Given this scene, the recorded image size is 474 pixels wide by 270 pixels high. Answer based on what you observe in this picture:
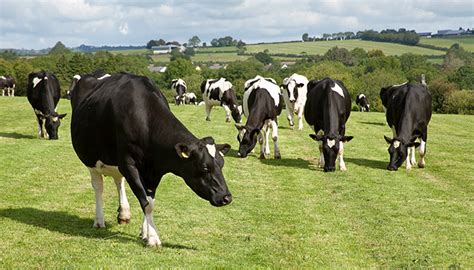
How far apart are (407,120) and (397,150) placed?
3.67ft

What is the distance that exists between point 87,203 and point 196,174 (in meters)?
5.25

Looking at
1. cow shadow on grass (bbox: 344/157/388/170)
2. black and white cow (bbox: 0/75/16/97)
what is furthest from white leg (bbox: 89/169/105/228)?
black and white cow (bbox: 0/75/16/97)

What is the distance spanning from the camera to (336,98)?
1961 cm

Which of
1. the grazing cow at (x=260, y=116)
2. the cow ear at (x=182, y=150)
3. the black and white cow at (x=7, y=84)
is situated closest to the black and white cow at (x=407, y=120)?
the grazing cow at (x=260, y=116)

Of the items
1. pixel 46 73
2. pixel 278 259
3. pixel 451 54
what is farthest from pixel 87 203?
pixel 451 54

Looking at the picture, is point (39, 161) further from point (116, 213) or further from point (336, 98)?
point (336, 98)

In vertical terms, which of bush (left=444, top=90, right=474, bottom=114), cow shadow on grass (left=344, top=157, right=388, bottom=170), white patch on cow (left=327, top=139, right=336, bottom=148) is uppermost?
white patch on cow (left=327, top=139, right=336, bottom=148)

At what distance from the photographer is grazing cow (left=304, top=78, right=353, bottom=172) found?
1844cm

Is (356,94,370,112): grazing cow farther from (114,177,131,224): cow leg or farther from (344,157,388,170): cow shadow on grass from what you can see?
(114,177,131,224): cow leg

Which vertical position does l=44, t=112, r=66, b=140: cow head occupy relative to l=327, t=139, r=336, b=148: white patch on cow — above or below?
below

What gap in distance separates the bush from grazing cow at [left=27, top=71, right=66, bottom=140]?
54.9 m

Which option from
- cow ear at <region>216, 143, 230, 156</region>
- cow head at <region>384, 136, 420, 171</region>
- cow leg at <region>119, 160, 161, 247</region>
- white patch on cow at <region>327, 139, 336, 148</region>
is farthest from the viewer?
cow head at <region>384, 136, 420, 171</region>

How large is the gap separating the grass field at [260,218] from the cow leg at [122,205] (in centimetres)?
15

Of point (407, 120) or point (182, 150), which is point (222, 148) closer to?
point (182, 150)
